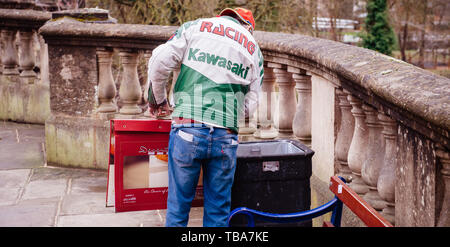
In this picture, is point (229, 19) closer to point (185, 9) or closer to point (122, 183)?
point (122, 183)

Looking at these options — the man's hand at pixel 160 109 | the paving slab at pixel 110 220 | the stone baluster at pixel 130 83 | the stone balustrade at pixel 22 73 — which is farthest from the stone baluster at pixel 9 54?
the man's hand at pixel 160 109

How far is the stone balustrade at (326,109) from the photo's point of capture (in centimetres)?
279

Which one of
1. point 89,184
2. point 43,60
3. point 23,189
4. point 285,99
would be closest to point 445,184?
point 285,99

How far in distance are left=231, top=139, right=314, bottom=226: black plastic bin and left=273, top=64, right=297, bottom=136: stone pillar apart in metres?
1.23

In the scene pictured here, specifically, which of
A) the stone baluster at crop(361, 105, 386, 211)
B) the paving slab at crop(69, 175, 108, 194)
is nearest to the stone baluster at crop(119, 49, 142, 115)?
the paving slab at crop(69, 175, 108, 194)

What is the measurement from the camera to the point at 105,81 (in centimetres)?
633

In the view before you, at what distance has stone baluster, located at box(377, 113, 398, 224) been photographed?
3283 millimetres

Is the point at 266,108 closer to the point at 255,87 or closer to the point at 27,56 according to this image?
the point at 255,87

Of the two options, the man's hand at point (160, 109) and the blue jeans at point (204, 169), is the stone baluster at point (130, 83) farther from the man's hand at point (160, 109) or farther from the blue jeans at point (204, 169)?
the blue jeans at point (204, 169)

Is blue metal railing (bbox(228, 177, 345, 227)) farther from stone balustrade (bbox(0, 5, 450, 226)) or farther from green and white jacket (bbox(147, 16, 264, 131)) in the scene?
green and white jacket (bbox(147, 16, 264, 131))

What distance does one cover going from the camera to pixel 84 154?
21.0 feet

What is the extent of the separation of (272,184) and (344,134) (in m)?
0.65

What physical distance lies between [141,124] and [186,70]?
0.55 m
